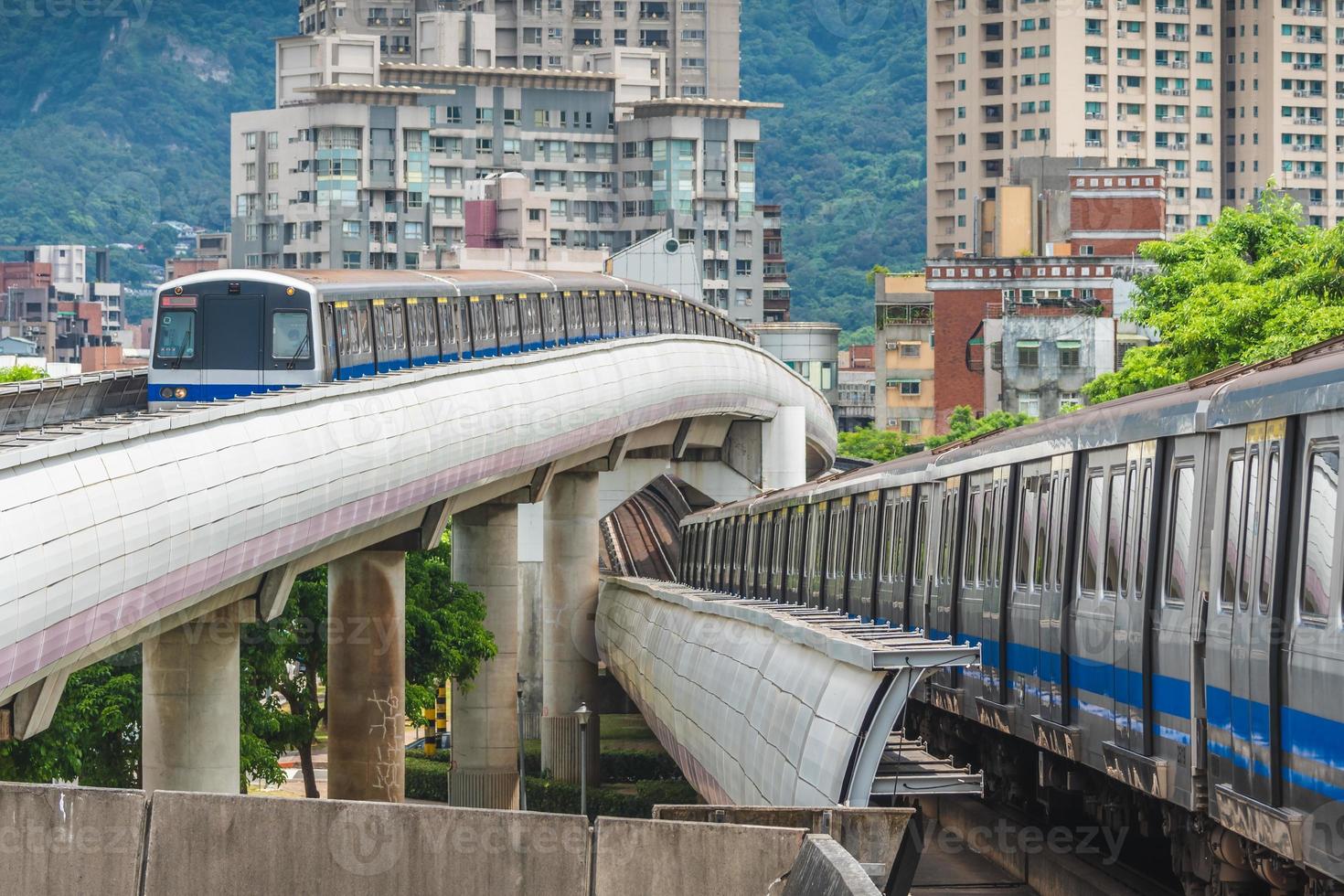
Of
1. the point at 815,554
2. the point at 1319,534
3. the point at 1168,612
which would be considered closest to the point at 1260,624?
the point at 1319,534

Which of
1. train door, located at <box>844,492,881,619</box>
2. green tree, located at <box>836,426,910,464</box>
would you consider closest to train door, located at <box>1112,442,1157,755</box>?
train door, located at <box>844,492,881,619</box>

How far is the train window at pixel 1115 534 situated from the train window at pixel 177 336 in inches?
867

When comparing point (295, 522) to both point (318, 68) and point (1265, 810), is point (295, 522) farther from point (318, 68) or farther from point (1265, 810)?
point (318, 68)

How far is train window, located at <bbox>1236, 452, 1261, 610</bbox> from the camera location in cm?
1159

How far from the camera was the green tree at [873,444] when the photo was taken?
10850 cm

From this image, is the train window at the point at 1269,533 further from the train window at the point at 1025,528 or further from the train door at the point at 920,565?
the train door at the point at 920,565

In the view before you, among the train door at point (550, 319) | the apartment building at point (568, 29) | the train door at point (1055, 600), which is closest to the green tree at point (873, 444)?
the train door at point (550, 319)

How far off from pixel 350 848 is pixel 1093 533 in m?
5.77

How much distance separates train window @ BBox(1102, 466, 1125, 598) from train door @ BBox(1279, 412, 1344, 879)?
322cm

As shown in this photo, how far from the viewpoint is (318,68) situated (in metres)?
152

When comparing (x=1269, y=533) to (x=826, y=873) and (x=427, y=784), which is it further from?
(x=427, y=784)

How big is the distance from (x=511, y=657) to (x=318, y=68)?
360 feet

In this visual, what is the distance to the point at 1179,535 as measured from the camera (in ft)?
42.8

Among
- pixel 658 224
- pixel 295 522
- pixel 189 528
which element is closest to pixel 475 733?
pixel 295 522
